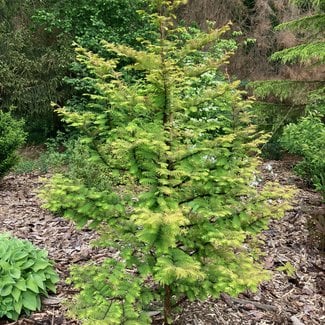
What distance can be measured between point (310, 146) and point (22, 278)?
398 cm

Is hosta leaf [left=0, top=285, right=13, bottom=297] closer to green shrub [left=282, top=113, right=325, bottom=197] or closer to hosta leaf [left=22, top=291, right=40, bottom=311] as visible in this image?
hosta leaf [left=22, top=291, right=40, bottom=311]

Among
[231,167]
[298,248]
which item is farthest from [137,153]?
[298,248]

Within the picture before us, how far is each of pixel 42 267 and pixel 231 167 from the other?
159 cm

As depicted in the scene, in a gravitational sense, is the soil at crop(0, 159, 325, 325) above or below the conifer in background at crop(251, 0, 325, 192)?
below

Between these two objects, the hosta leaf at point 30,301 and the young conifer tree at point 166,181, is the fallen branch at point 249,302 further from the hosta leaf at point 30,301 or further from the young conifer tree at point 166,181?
the hosta leaf at point 30,301

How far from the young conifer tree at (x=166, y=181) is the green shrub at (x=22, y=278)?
579 millimetres

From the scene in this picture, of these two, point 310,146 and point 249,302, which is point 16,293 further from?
point 310,146

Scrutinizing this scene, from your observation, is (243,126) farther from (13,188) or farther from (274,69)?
(274,69)

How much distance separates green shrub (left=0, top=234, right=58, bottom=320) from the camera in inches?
111

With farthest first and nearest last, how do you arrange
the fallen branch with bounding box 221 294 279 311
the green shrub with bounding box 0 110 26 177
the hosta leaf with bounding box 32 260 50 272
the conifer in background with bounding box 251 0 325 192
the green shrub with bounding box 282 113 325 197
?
the green shrub with bounding box 0 110 26 177 → the conifer in background with bounding box 251 0 325 192 → the green shrub with bounding box 282 113 325 197 → the fallen branch with bounding box 221 294 279 311 → the hosta leaf with bounding box 32 260 50 272

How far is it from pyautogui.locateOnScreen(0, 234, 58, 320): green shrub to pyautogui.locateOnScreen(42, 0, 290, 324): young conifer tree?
58 cm

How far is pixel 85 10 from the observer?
9.49 meters

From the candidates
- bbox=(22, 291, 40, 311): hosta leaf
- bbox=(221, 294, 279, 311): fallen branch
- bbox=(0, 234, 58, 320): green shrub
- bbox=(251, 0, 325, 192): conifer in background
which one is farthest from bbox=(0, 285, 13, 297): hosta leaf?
bbox=(251, 0, 325, 192): conifer in background

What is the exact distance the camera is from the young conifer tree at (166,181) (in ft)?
7.18
